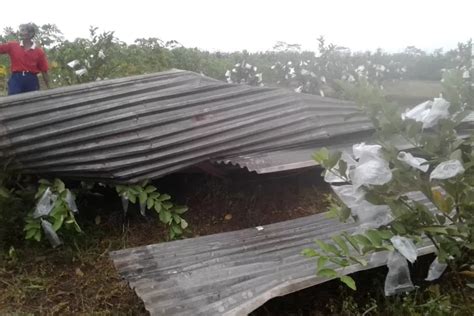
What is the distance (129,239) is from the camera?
3.42m

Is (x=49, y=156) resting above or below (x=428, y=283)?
above

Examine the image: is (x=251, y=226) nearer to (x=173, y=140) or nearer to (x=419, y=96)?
(x=173, y=140)

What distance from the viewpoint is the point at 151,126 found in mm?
3568

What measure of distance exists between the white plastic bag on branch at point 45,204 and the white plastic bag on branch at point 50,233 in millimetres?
62

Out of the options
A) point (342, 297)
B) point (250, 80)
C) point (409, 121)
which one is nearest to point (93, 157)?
point (342, 297)

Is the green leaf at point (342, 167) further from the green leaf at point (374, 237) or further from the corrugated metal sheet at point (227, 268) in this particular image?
the corrugated metal sheet at point (227, 268)

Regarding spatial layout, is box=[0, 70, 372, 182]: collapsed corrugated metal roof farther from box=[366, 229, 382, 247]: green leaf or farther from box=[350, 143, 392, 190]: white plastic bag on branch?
box=[366, 229, 382, 247]: green leaf

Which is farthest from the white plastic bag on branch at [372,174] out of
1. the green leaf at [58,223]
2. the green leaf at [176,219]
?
the green leaf at [58,223]

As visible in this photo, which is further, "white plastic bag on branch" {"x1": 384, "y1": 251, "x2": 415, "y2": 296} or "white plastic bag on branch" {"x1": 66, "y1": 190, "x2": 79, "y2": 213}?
"white plastic bag on branch" {"x1": 66, "y1": 190, "x2": 79, "y2": 213}

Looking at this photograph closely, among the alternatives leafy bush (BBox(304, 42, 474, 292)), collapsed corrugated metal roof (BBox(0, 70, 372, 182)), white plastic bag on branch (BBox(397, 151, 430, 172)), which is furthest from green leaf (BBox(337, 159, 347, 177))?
collapsed corrugated metal roof (BBox(0, 70, 372, 182))

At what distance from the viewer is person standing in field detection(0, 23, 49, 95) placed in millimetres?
5074

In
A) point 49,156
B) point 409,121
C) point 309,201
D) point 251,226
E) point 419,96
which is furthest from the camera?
point 419,96

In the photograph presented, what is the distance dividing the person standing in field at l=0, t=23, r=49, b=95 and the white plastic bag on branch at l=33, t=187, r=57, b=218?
236cm

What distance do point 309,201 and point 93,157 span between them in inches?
68.4
